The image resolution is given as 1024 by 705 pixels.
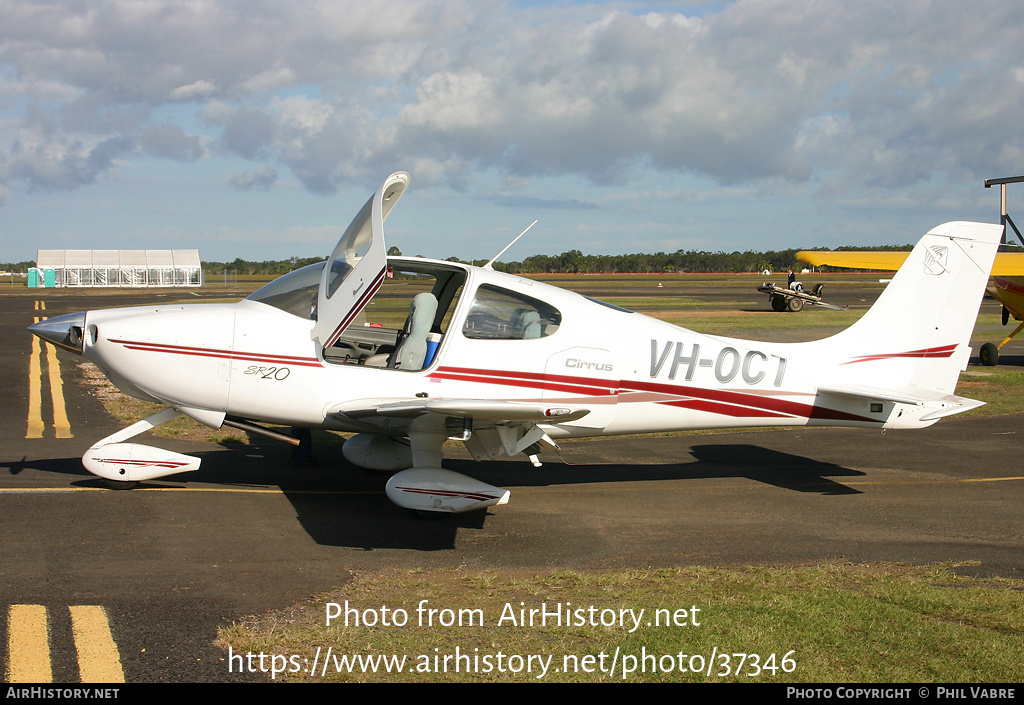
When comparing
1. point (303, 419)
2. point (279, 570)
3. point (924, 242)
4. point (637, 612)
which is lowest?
point (279, 570)

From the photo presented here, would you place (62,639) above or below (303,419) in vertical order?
below

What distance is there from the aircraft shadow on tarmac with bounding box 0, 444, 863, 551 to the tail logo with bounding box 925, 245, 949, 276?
2352 millimetres

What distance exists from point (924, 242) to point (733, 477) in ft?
10.4

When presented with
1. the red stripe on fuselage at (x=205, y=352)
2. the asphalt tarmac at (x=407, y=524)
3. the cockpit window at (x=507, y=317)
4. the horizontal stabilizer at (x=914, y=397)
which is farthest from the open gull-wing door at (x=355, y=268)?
the horizontal stabilizer at (x=914, y=397)

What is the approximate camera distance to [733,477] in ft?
27.9

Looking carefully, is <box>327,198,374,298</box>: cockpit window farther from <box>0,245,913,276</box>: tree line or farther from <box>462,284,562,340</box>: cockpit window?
<box>0,245,913,276</box>: tree line

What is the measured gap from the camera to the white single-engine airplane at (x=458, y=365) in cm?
664

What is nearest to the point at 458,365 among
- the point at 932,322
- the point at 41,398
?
the point at 932,322

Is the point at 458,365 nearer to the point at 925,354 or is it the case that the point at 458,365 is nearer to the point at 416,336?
the point at 416,336

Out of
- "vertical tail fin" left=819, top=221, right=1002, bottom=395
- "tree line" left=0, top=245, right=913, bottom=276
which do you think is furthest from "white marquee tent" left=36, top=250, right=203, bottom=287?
"vertical tail fin" left=819, top=221, right=1002, bottom=395

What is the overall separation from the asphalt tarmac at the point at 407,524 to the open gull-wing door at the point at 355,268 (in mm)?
1705
